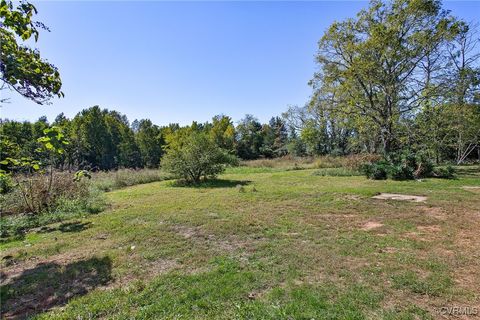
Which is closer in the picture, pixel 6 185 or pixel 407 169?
pixel 6 185

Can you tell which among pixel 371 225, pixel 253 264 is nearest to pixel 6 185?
pixel 253 264

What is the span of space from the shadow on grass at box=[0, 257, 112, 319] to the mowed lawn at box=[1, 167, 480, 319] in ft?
0.05

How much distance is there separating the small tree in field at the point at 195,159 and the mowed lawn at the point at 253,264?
19.0ft

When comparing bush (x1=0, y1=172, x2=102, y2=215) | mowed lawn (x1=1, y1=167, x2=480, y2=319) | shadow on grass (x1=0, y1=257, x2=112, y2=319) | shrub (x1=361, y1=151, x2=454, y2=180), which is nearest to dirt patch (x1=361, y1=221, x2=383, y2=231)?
mowed lawn (x1=1, y1=167, x2=480, y2=319)

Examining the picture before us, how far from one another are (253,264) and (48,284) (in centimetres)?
250

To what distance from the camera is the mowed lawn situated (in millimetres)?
2648

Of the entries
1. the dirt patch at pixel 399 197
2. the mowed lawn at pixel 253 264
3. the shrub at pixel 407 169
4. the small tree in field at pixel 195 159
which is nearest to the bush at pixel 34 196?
the mowed lawn at pixel 253 264

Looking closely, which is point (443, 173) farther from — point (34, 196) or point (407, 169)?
point (34, 196)

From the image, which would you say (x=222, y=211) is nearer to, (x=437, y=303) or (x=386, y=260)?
(x=386, y=260)

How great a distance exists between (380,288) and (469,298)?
79 centimetres

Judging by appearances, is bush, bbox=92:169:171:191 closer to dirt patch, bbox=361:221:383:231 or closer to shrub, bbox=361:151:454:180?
shrub, bbox=361:151:454:180

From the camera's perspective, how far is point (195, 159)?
12266 millimetres

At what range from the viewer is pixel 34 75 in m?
2.68

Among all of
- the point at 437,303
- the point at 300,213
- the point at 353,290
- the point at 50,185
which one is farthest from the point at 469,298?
the point at 50,185
